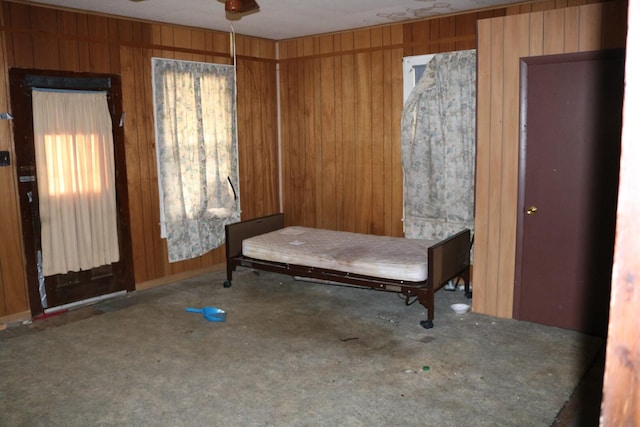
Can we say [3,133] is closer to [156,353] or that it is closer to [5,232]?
[5,232]

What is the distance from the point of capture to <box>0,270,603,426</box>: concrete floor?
2896 millimetres

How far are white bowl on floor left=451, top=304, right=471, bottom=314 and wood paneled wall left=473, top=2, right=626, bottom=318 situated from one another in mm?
97

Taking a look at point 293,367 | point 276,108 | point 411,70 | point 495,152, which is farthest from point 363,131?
point 293,367

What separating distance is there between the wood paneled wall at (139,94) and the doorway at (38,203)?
0.21 ft

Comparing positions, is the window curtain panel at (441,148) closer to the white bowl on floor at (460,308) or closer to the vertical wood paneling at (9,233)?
the white bowl on floor at (460,308)

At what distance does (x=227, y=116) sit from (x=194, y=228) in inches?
48.8

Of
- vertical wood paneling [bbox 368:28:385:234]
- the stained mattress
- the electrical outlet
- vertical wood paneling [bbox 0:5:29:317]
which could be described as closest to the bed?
the stained mattress

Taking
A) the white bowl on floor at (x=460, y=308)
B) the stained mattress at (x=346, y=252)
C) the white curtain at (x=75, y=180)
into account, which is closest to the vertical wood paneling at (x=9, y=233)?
the white curtain at (x=75, y=180)

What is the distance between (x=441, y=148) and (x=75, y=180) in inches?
129

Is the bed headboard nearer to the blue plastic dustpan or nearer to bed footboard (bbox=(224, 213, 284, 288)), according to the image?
bed footboard (bbox=(224, 213, 284, 288))

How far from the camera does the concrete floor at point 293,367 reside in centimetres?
290

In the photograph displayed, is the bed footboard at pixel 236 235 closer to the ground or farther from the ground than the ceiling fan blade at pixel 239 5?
closer to the ground

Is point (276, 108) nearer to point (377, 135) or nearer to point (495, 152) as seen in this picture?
point (377, 135)

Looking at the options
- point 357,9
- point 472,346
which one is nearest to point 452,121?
point 357,9
